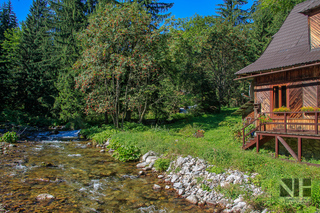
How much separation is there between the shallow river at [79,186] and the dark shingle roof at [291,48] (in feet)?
31.1

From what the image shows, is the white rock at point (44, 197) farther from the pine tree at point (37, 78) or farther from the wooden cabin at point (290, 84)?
the pine tree at point (37, 78)

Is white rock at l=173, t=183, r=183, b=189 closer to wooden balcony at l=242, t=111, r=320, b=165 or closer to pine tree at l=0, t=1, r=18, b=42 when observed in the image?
wooden balcony at l=242, t=111, r=320, b=165

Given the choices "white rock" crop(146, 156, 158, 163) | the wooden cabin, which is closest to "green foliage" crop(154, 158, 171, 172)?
"white rock" crop(146, 156, 158, 163)

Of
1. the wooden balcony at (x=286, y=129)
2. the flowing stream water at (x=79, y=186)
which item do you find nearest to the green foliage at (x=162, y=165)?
the flowing stream water at (x=79, y=186)

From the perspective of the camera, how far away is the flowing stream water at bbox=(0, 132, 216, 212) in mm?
7137

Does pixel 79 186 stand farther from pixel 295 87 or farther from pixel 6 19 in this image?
pixel 6 19

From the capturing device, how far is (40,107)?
31.4 metres

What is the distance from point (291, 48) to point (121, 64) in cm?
1237

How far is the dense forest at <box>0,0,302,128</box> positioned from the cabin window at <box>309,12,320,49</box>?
1162 cm

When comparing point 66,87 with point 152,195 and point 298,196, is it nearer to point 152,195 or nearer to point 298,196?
point 152,195

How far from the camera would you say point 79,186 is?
8.80 m

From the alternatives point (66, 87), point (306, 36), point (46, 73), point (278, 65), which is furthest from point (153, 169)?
point (46, 73)

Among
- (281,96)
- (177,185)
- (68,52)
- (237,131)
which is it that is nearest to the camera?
(177,185)

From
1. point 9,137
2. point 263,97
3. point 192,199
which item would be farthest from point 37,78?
point 192,199
